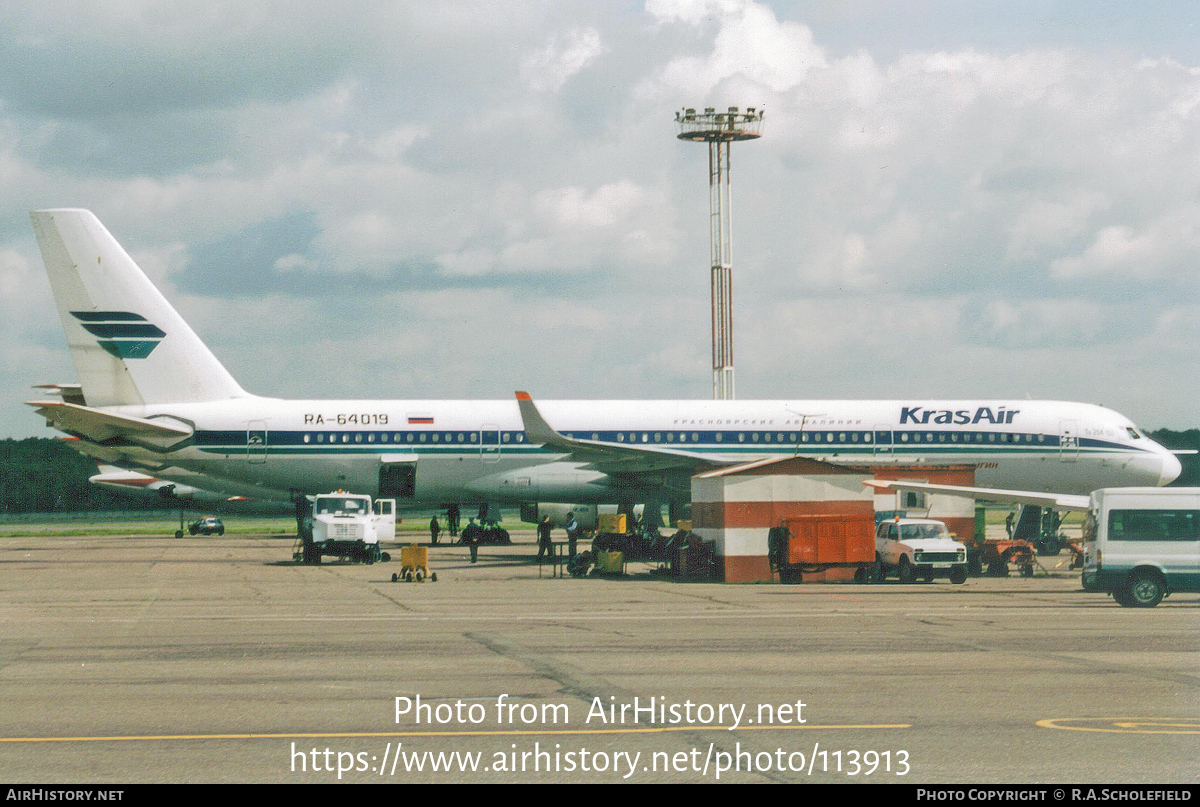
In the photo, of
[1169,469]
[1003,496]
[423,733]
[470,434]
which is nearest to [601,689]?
[423,733]

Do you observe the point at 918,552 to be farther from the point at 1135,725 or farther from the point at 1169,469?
the point at 1135,725

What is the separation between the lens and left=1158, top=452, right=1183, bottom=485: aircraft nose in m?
46.9

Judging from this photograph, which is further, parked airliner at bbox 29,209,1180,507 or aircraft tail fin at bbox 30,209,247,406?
parked airliner at bbox 29,209,1180,507

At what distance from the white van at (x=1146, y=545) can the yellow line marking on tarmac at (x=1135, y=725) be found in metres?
13.5

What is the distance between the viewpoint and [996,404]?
154 ft

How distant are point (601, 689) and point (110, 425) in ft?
111

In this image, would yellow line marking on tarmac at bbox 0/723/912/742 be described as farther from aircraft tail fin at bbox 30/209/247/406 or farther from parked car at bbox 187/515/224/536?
parked car at bbox 187/515/224/536

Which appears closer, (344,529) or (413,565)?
(413,565)

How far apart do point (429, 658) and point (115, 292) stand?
3245cm

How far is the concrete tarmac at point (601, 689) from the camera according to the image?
10.2m

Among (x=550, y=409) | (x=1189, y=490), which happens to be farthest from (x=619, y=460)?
(x=1189, y=490)

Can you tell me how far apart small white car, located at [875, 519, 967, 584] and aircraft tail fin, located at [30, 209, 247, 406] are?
82.5 feet

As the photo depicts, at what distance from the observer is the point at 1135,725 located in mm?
11859

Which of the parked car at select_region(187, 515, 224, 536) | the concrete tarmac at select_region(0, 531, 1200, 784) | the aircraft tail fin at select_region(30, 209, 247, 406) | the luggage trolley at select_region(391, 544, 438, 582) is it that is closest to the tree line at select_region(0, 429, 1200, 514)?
the parked car at select_region(187, 515, 224, 536)
